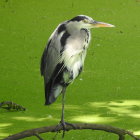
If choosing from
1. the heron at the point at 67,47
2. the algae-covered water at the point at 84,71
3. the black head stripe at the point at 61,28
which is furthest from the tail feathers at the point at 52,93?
the algae-covered water at the point at 84,71

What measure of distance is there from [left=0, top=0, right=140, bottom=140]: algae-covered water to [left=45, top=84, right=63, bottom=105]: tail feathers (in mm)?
579

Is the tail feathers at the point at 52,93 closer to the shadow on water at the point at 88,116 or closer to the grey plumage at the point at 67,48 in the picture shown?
the grey plumage at the point at 67,48

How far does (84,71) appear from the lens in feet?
10.5

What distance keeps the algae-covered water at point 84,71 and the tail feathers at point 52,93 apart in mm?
579

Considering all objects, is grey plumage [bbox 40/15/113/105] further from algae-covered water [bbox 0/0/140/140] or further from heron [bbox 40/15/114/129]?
algae-covered water [bbox 0/0/140/140]

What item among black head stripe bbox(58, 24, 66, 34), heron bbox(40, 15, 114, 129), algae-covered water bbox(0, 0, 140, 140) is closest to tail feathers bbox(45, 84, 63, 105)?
heron bbox(40, 15, 114, 129)

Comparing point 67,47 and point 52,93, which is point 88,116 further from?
point 67,47

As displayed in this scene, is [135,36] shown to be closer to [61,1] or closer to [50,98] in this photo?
[61,1]

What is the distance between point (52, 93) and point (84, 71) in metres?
1.54

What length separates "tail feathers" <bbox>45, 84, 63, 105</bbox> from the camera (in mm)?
1644

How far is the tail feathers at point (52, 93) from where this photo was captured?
64.7 inches

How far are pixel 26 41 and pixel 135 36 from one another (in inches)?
33.7

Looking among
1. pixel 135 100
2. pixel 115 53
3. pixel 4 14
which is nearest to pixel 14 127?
pixel 135 100

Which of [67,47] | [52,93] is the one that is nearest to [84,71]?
[52,93]
